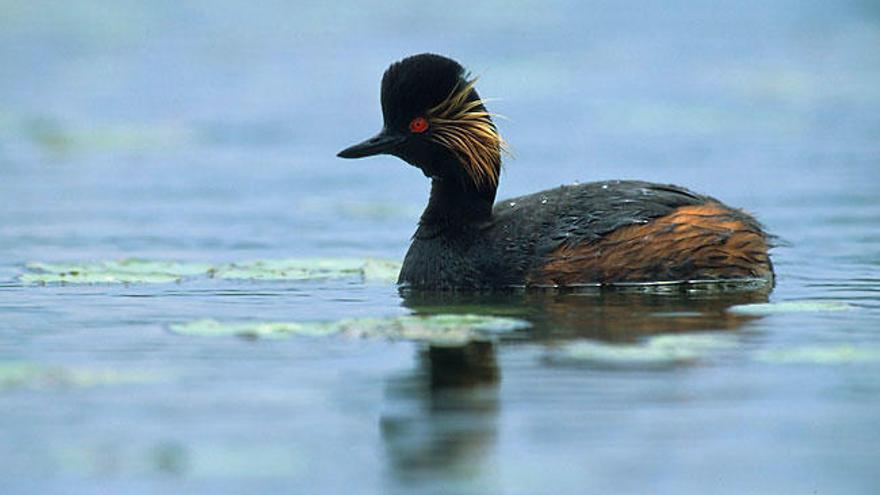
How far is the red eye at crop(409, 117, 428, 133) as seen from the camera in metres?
13.4

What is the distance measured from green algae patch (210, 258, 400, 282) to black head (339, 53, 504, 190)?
1.20 metres

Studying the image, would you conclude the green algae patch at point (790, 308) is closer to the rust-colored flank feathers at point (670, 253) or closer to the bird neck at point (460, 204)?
the rust-colored flank feathers at point (670, 253)

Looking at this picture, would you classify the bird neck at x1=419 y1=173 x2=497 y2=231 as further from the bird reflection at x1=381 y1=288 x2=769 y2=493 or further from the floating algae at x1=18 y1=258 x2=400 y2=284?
the floating algae at x1=18 y1=258 x2=400 y2=284

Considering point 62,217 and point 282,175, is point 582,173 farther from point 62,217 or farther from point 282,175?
point 62,217

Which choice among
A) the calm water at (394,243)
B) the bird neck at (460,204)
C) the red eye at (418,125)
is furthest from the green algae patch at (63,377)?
the bird neck at (460,204)

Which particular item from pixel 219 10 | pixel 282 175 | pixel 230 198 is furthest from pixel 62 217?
pixel 219 10

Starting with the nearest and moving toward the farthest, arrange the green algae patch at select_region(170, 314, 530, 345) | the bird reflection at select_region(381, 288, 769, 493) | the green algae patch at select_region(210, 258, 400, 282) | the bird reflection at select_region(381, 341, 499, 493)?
the bird reflection at select_region(381, 341, 499, 493) < the bird reflection at select_region(381, 288, 769, 493) < the green algae patch at select_region(170, 314, 530, 345) < the green algae patch at select_region(210, 258, 400, 282)

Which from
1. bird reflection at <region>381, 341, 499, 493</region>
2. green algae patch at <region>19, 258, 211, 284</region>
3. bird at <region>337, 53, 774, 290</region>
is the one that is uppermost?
bird at <region>337, 53, 774, 290</region>

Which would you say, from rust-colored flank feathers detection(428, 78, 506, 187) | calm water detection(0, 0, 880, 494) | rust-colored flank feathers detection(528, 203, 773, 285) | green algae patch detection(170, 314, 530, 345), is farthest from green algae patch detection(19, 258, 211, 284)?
rust-colored flank feathers detection(528, 203, 773, 285)

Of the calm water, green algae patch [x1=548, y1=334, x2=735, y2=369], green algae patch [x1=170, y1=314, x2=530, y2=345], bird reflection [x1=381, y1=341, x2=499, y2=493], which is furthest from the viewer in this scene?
green algae patch [x1=170, y1=314, x2=530, y2=345]

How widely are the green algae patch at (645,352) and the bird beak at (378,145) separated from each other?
3.20 meters

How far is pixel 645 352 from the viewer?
33.3 feet

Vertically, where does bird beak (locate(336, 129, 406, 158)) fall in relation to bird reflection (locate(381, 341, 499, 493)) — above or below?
above

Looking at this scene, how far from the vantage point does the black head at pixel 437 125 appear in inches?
518
